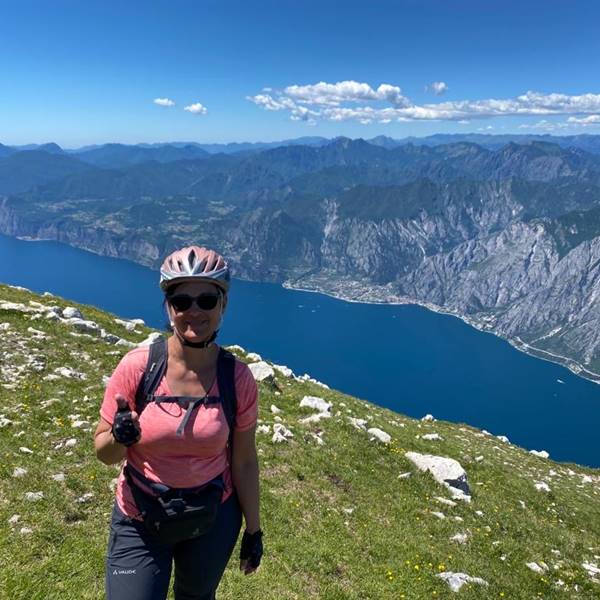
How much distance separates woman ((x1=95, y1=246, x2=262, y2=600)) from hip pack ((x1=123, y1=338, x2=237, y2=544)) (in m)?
0.01

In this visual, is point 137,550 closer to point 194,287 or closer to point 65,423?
point 194,287

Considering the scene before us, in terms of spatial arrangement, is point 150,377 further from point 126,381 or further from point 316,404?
point 316,404

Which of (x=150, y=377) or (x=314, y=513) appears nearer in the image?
(x=150, y=377)

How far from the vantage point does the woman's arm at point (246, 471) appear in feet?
19.6

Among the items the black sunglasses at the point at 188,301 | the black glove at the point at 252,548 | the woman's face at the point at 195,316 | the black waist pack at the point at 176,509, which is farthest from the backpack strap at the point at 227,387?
the black glove at the point at 252,548

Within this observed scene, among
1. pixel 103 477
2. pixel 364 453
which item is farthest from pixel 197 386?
pixel 364 453

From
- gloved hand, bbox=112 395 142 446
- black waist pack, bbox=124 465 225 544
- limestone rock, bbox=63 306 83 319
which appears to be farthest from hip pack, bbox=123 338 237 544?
limestone rock, bbox=63 306 83 319

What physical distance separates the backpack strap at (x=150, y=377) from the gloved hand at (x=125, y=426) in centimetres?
35

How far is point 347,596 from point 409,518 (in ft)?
16.0

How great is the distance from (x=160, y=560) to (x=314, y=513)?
345 inches

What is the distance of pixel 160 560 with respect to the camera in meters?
5.55

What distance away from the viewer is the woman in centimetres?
534

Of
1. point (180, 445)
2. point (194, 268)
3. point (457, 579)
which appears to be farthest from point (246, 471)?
point (457, 579)

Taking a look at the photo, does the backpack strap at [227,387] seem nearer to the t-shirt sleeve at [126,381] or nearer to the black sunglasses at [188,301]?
the black sunglasses at [188,301]
